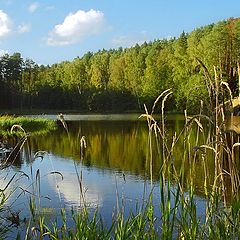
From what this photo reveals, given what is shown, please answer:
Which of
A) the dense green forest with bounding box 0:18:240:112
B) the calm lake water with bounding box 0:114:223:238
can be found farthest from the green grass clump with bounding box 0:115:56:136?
the dense green forest with bounding box 0:18:240:112

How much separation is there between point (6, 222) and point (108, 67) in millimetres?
82660

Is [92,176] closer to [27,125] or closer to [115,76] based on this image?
[27,125]

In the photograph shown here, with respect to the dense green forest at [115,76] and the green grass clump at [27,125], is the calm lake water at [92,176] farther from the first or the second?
the dense green forest at [115,76]

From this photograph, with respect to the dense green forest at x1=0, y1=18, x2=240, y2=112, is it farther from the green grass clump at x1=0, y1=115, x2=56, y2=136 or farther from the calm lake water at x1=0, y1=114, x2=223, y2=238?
the calm lake water at x1=0, y1=114, x2=223, y2=238

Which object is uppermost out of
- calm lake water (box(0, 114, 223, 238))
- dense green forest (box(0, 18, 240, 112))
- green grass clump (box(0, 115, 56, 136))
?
dense green forest (box(0, 18, 240, 112))

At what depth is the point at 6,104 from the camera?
7338 centimetres

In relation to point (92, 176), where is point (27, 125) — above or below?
above

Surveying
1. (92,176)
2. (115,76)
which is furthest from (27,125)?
(115,76)

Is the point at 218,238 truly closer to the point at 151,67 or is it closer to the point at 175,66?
the point at 175,66

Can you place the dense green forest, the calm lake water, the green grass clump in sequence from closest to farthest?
the calm lake water
the green grass clump
the dense green forest

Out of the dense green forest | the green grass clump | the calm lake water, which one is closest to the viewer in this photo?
the calm lake water

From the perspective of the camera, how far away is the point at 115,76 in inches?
3019

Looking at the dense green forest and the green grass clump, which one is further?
the dense green forest

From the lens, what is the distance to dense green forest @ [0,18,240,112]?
178 feet
